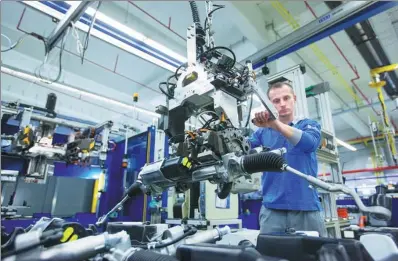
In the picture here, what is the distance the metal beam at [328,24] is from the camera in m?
2.64

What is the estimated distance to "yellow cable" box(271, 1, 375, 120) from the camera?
4.02 metres

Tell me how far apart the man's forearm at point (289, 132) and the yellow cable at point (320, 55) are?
3.53m

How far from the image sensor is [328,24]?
113 inches

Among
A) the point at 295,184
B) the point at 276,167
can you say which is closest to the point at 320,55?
the point at 295,184

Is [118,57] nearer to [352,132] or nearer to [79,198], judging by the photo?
[79,198]

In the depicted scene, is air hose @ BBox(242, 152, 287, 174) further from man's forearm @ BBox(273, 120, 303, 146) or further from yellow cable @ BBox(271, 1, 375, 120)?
yellow cable @ BBox(271, 1, 375, 120)

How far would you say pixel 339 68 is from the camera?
5.78 metres

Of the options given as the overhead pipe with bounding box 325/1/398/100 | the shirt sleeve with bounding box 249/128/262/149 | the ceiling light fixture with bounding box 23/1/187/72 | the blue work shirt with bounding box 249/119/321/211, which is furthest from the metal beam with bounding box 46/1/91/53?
the overhead pipe with bounding box 325/1/398/100

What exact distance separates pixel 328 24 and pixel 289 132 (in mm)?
2438

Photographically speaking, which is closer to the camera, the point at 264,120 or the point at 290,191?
the point at 264,120

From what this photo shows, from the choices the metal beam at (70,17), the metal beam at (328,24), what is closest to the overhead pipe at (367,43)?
the metal beam at (328,24)

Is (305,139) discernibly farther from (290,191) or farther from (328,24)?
(328,24)

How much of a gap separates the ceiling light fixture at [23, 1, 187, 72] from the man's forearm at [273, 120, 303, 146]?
2732 mm

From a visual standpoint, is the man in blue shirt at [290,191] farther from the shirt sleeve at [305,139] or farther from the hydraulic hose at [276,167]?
the hydraulic hose at [276,167]
